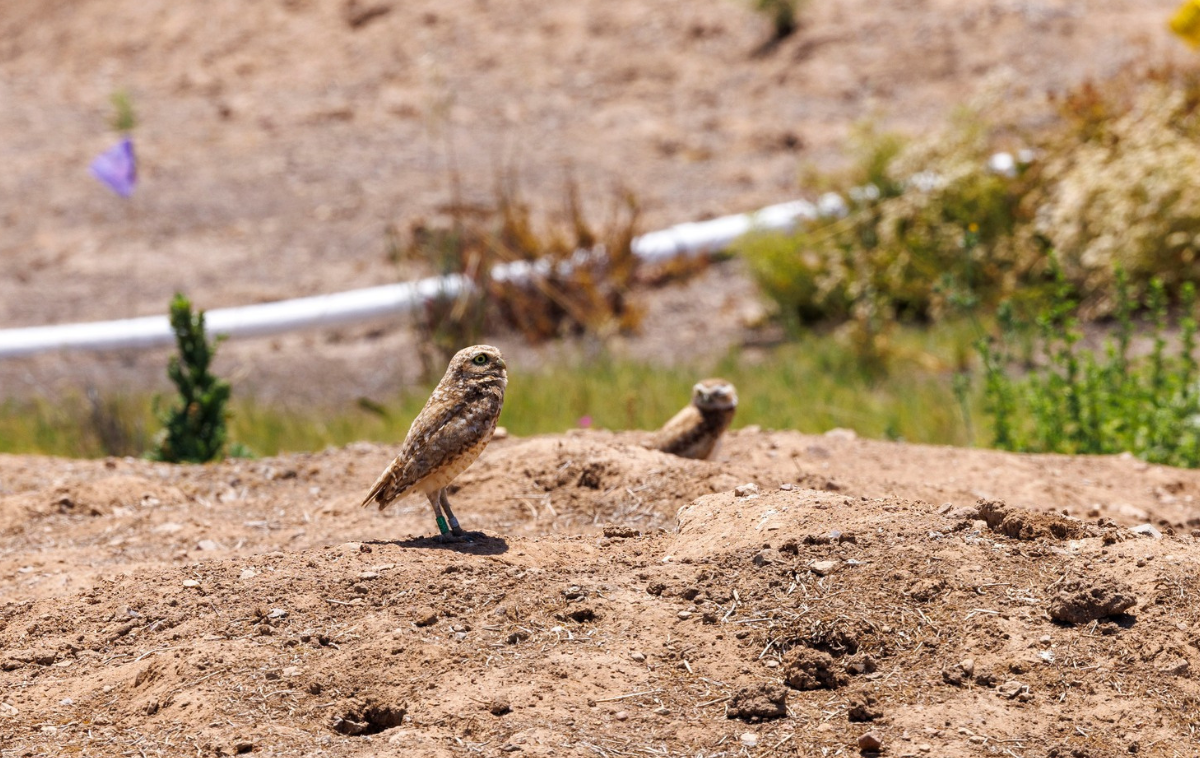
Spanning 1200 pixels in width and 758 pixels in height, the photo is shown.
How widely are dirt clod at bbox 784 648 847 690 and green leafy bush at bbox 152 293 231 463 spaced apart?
13.4ft

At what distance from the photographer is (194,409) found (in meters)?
7.04

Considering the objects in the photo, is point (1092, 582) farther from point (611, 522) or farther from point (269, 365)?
point (269, 365)

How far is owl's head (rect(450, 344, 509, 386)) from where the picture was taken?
4527mm

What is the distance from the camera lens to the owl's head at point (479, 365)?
4.53 m

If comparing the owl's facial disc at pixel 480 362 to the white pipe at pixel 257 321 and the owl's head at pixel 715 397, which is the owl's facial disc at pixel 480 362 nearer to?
the owl's head at pixel 715 397

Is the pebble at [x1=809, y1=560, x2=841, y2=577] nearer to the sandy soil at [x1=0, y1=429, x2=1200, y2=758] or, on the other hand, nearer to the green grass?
the sandy soil at [x1=0, y1=429, x2=1200, y2=758]

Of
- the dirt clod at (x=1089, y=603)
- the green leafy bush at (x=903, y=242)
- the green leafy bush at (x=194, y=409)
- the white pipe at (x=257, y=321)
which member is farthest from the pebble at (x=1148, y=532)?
the white pipe at (x=257, y=321)

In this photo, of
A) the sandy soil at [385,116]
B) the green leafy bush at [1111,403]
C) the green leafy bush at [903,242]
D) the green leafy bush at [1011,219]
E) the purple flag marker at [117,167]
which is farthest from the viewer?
the sandy soil at [385,116]

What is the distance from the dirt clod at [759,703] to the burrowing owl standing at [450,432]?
1311 mm

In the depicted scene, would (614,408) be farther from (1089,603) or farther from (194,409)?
(1089,603)

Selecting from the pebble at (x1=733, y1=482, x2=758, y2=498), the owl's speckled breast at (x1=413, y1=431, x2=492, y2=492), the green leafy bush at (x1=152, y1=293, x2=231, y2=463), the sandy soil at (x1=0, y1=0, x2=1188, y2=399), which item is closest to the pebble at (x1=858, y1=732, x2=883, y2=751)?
the pebble at (x1=733, y1=482, x2=758, y2=498)

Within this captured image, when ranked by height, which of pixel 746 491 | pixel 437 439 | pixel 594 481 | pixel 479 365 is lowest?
pixel 594 481

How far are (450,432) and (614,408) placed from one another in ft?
12.6

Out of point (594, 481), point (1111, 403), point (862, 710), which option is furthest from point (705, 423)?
point (862, 710)
